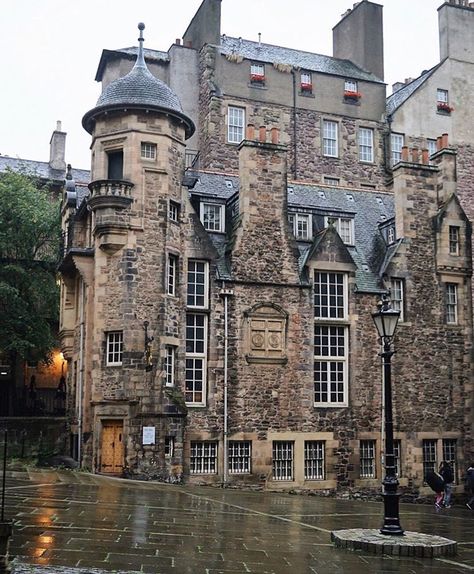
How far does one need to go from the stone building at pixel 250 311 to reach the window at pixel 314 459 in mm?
59

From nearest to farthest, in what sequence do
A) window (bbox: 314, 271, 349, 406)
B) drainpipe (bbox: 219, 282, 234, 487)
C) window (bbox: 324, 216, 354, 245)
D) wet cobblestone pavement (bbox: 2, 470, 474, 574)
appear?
wet cobblestone pavement (bbox: 2, 470, 474, 574)
drainpipe (bbox: 219, 282, 234, 487)
window (bbox: 314, 271, 349, 406)
window (bbox: 324, 216, 354, 245)

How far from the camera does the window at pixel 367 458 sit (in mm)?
30142

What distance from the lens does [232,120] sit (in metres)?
40.3

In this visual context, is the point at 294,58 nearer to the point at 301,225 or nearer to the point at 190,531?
the point at 301,225

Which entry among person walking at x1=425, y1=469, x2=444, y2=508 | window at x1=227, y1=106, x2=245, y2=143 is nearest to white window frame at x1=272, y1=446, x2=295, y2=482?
person walking at x1=425, y1=469, x2=444, y2=508

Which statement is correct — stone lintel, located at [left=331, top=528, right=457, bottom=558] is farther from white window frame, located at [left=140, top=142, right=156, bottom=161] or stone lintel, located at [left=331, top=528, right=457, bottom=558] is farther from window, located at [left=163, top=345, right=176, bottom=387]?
white window frame, located at [left=140, top=142, right=156, bottom=161]

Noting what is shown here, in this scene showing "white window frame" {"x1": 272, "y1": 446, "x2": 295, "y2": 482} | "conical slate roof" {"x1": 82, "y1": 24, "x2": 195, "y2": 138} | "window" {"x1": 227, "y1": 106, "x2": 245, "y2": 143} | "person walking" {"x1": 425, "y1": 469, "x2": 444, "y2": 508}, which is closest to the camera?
"person walking" {"x1": 425, "y1": 469, "x2": 444, "y2": 508}

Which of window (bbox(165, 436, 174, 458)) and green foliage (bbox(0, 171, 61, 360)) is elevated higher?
green foliage (bbox(0, 171, 61, 360))

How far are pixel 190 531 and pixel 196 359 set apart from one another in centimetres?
1431

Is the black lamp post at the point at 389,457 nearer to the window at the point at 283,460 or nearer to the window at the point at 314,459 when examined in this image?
the window at the point at 283,460

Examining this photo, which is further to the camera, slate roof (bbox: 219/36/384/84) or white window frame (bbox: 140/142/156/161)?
slate roof (bbox: 219/36/384/84)

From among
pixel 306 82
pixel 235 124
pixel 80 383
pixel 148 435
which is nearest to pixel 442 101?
pixel 306 82

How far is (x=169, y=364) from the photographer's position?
90.7 feet

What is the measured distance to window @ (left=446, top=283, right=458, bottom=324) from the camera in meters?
32.5
